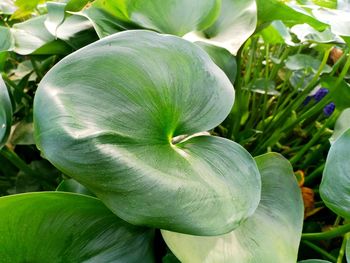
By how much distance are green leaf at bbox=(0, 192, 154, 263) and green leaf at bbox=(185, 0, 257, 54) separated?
209 millimetres

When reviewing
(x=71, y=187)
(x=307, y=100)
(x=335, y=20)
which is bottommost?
(x=307, y=100)

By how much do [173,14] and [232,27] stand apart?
7cm

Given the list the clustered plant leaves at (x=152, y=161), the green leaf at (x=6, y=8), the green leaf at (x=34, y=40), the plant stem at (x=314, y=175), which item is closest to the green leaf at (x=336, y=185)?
the clustered plant leaves at (x=152, y=161)

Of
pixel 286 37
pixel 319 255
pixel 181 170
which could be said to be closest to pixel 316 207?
pixel 319 255

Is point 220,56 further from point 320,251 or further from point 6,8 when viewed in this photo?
point 6,8

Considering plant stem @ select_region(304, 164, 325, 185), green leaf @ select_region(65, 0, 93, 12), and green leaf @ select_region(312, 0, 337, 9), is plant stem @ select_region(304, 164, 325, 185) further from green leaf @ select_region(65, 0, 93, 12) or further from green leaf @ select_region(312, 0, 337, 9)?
green leaf @ select_region(65, 0, 93, 12)

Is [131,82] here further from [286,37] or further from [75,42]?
[286,37]

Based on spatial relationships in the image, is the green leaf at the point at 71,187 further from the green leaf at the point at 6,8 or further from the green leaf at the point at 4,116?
the green leaf at the point at 6,8

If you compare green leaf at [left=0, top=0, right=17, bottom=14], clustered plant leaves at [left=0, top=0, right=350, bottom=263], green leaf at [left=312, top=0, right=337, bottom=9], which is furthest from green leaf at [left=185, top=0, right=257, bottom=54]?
green leaf at [left=0, top=0, right=17, bottom=14]

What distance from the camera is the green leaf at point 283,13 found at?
18.4 inches

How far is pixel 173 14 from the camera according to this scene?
45cm

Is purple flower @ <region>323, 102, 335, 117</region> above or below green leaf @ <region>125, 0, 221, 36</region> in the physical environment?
below

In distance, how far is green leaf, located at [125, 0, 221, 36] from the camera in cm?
44

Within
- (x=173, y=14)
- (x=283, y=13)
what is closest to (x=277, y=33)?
(x=283, y=13)
